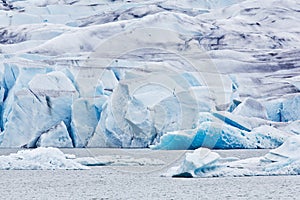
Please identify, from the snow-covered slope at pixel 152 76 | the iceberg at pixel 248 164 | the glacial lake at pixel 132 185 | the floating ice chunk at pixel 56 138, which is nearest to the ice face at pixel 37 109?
the snow-covered slope at pixel 152 76

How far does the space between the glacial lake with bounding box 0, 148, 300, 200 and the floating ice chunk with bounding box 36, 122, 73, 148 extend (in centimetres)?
200

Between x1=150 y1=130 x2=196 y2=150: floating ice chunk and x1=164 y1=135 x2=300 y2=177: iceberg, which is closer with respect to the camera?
x1=164 y1=135 x2=300 y2=177: iceberg

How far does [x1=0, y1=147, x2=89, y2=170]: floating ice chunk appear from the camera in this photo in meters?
15.6

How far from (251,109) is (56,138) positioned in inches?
196

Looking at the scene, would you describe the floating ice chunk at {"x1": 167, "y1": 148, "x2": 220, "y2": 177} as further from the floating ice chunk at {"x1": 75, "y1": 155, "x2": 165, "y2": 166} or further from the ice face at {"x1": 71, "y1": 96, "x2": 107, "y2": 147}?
the ice face at {"x1": 71, "y1": 96, "x2": 107, "y2": 147}

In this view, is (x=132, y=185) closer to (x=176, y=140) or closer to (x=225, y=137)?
(x=176, y=140)

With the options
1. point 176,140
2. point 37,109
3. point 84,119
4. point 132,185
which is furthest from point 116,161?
point 37,109

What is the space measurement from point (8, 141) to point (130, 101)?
3.13 metres

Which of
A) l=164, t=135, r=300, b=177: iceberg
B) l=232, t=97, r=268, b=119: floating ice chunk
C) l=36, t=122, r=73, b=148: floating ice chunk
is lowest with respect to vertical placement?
l=36, t=122, r=73, b=148: floating ice chunk

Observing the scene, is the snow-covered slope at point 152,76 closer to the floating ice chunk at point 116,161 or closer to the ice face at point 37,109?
the ice face at point 37,109

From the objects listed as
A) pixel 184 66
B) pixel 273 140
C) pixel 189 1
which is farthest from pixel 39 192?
pixel 189 1

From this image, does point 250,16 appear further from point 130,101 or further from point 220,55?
point 130,101

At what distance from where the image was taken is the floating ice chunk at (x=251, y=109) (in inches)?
826

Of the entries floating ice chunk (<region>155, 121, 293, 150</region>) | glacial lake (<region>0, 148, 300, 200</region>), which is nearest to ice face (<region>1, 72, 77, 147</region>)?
glacial lake (<region>0, 148, 300, 200</region>)
